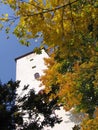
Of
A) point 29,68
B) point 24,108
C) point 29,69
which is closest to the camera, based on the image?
point 24,108

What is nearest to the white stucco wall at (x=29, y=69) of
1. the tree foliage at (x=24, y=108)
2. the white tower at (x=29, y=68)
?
the white tower at (x=29, y=68)

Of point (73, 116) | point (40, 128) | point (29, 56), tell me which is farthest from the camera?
point (29, 56)

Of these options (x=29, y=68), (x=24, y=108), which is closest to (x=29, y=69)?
(x=29, y=68)

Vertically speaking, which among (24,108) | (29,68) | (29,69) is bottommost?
(24,108)

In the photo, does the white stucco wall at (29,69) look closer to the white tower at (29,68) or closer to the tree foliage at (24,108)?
the white tower at (29,68)

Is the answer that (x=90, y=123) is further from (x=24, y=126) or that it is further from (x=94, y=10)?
(x=94, y=10)

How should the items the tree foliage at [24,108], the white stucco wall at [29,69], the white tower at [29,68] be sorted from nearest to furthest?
the tree foliage at [24,108], the white stucco wall at [29,69], the white tower at [29,68]

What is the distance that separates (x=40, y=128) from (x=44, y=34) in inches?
140

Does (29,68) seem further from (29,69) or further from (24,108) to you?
(24,108)

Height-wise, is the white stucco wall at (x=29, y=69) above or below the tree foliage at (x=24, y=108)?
above

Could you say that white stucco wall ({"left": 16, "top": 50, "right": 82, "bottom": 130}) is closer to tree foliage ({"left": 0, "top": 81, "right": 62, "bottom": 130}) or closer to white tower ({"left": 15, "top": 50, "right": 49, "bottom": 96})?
white tower ({"left": 15, "top": 50, "right": 49, "bottom": 96})

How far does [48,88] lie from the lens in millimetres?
21859

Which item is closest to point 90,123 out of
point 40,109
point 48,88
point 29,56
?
point 48,88

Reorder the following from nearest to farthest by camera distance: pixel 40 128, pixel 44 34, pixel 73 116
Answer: pixel 44 34
pixel 40 128
pixel 73 116
